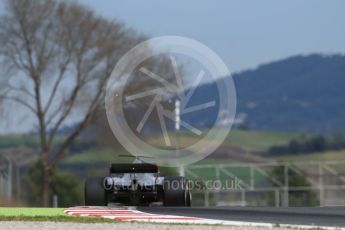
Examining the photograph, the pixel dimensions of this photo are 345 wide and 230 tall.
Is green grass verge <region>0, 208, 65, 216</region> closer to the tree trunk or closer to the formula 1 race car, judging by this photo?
the formula 1 race car

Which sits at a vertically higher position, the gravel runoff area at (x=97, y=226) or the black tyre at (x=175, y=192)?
the black tyre at (x=175, y=192)

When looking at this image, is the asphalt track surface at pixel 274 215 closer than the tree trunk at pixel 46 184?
Yes

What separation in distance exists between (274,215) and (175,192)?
4712 mm

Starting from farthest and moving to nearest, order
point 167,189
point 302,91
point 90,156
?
point 302,91 → point 90,156 → point 167,189

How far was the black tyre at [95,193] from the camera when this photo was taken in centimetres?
2392

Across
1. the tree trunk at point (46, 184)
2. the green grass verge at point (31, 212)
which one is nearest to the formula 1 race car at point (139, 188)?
the green grass verge at point (31, 212)

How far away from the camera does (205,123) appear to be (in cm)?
4262

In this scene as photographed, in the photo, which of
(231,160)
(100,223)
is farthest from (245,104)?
(100,223)

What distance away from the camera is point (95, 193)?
24031 millimetres

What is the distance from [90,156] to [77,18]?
1297cm

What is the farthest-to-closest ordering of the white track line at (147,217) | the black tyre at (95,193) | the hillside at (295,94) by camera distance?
the hillside at (295,94)
the black tyre at (95,193)
the white track line at (147,217)

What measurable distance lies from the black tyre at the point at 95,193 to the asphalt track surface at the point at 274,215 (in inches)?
102

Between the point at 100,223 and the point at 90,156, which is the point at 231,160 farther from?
the point at 100,223

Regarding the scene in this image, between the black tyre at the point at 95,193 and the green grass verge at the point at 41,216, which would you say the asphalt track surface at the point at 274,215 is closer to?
the green grass verge at the point at 41,216
